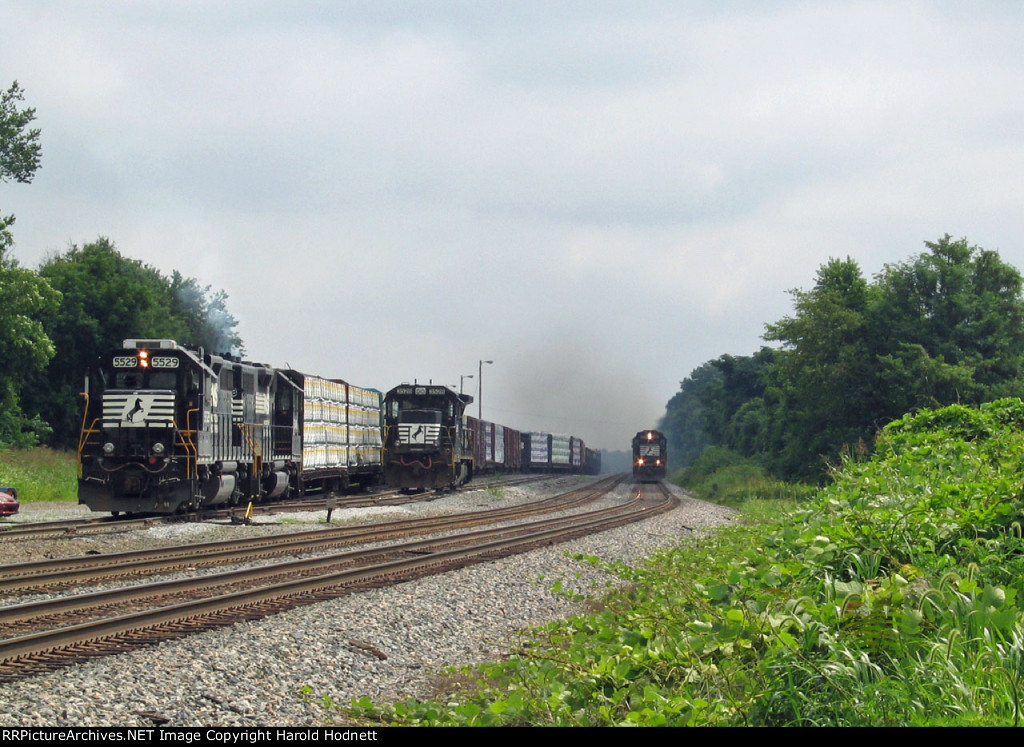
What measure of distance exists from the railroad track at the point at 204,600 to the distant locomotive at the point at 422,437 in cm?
1681

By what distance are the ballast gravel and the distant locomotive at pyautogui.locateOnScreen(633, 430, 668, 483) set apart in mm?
43493

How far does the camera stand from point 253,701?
6.18 meters

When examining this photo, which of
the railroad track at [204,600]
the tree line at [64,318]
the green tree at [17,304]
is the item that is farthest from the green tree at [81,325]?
the railroad track at [204,600]

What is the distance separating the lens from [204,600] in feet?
30.8

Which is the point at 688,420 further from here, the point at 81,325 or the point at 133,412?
the point at 133,412

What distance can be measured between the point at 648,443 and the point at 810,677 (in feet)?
171

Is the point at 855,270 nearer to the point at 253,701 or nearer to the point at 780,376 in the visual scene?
the point at 780,376

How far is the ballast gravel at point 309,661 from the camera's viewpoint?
5.88m

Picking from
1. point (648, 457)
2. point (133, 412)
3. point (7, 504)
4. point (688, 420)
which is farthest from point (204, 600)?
point (688, 420)

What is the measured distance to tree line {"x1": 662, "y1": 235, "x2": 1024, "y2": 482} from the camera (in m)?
32.0

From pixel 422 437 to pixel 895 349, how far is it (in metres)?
17.1

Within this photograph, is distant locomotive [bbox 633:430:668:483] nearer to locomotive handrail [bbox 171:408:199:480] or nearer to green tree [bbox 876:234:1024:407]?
green tree [bbox 876:234:1024:407]

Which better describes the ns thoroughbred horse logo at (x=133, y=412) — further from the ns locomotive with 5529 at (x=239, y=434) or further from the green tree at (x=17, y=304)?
the green tree at (x=17, y=304)

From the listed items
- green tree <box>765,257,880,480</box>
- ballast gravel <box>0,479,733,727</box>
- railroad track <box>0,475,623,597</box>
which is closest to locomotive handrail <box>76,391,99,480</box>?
railroad track <box>0,475,623,597</box>
